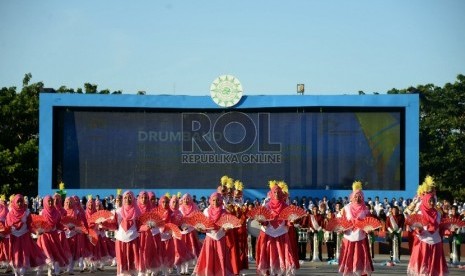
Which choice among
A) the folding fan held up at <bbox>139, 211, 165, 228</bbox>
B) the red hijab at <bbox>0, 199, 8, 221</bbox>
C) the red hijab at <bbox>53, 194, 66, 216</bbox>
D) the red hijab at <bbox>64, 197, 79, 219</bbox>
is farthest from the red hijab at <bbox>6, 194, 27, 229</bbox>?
the folding fan held up at <bbox>139, 211, 165, 228</bbox>

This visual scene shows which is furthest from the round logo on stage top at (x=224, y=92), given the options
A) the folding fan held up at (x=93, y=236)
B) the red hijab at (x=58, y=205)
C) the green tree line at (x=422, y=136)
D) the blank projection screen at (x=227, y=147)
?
the red hijab at (x=58, y=205)

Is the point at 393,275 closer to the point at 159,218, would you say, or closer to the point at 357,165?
the point at 159,218

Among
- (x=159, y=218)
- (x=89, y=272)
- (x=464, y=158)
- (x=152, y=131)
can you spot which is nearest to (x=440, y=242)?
(x=159, y=218)

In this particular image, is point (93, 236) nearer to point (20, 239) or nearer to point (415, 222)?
point (20, 239)

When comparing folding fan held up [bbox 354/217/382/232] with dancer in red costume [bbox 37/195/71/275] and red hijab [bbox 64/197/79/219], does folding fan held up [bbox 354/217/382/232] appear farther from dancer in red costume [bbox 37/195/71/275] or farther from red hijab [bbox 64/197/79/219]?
red hijab [bbox 64/197/79/219]

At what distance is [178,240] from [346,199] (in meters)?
14.4

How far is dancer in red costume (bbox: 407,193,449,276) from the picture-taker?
1767 centimetres

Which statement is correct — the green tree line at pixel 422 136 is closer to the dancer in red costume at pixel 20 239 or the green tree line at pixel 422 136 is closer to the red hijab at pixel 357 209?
the dancer in red costume at pixel 20 239

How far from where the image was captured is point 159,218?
61.3 ft

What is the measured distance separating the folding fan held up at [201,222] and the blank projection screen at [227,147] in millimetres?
18592

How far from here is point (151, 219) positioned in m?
18.5

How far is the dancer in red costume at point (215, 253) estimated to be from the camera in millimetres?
17688

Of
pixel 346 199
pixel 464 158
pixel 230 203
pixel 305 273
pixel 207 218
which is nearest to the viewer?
pixel 207 218

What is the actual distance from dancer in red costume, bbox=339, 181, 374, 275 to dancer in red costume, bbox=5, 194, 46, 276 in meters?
6.14
